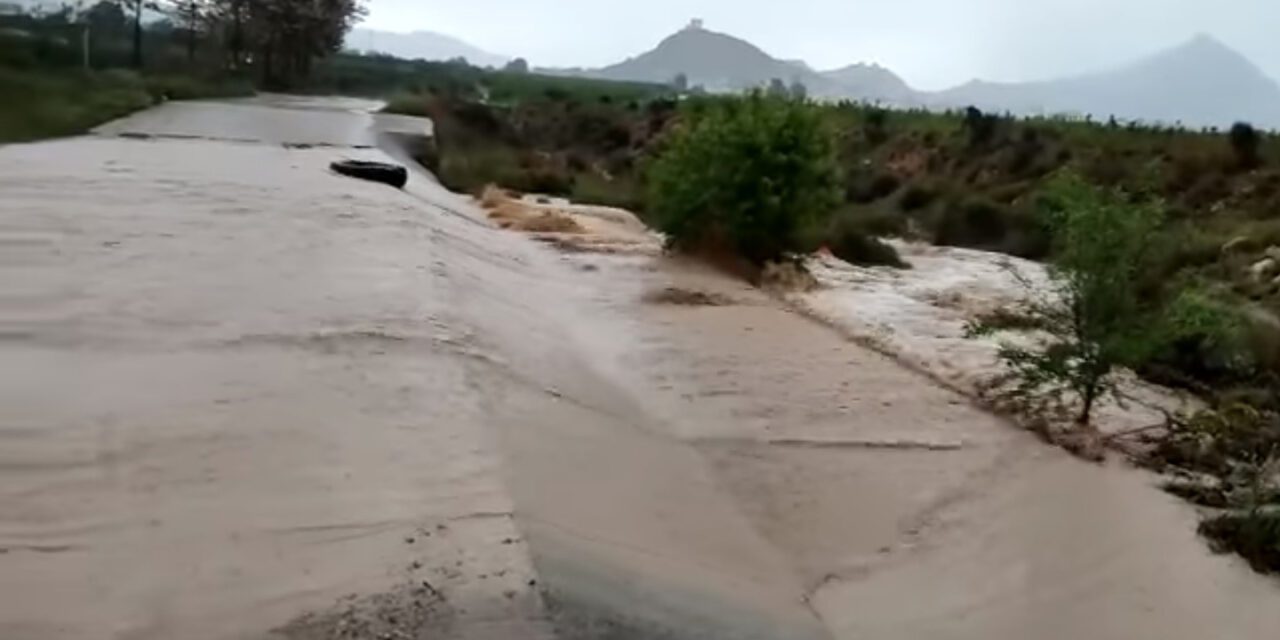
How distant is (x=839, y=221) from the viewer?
97.0 ft

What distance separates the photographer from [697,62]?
160125 millimetres

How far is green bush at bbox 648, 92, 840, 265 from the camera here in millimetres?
23094

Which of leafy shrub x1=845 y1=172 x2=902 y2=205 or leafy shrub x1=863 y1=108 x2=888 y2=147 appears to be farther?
leafy shrub x1=863 y1=108 x2=888 y2=147

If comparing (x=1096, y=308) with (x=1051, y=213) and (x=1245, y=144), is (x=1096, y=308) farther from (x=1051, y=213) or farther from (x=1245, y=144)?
(x=1245, y=144)

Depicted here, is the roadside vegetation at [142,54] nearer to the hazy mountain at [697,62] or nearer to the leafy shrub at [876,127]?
the leafy shrub at [876,127]

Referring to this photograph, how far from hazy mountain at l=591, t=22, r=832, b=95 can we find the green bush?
11680 centimetres

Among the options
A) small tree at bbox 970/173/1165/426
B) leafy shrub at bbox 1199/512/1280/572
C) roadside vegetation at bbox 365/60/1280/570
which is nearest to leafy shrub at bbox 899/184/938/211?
roadside vegetation at bbox 365/60/1280/570

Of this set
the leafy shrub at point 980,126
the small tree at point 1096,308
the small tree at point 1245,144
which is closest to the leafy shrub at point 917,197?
the leafy shrub at point 980,126

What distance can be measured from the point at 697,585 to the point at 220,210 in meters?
13.7

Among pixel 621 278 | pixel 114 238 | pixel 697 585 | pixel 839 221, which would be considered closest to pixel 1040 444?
pixel 697 585

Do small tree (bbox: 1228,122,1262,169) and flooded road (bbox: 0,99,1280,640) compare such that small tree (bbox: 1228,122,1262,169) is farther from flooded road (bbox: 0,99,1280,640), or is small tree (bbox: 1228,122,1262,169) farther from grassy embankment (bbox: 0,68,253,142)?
grassy embankment (bbox: 0,68,253,142)

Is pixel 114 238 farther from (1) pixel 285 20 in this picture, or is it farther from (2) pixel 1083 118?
(1) pixel 285 20

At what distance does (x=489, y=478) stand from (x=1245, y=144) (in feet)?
90.4

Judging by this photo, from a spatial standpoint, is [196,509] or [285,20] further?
[285,20]
